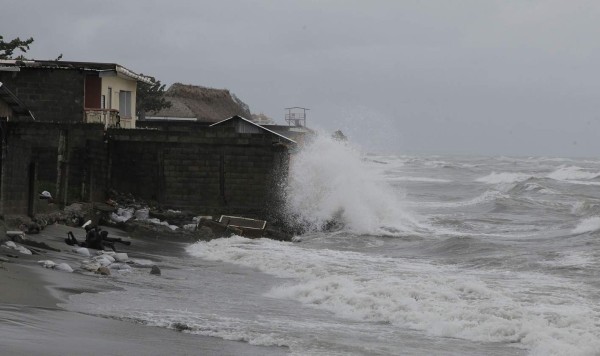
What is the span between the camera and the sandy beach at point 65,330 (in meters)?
9.62

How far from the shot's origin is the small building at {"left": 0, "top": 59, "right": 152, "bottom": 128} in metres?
30.5

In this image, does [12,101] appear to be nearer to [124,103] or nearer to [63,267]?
[63,267]

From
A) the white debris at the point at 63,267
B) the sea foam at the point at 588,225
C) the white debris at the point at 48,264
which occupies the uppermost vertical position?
the sea foam at the point at 588,225

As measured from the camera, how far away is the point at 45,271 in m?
15.1

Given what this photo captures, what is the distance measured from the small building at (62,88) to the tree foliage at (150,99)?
20.1m

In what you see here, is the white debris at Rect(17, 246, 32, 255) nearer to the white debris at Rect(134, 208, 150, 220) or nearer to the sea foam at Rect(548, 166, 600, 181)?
the white debris at Rect(134, 208, 150, 220)

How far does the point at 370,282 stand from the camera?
1750 cm

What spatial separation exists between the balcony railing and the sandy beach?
16668mm

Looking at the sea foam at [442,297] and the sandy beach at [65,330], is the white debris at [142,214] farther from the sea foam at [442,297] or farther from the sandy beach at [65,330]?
the sandy beach at [65,330]

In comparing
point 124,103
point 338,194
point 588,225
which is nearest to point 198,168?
point 338,194

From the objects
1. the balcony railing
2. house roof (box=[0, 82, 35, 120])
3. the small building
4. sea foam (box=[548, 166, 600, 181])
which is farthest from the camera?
sea foam (box=[548, 166, 600, 181])

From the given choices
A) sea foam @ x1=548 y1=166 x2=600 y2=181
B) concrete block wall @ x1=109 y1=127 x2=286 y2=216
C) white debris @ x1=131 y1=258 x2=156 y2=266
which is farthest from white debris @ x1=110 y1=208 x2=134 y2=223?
sea foam @ x1=548 y1=166 x2=600 y2=181

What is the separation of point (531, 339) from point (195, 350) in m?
4.59

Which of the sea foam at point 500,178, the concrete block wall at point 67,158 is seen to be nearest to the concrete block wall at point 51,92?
the concrete block wall at point 67,158
